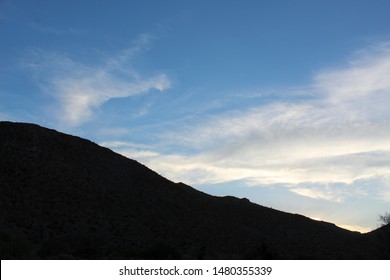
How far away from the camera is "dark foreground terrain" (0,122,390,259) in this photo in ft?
172

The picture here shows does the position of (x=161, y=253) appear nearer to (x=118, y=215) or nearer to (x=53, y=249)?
(x=53, y=249)

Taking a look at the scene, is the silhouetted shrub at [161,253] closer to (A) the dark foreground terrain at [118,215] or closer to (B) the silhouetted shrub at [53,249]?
(A) the dark foreground terrain at [118,215]

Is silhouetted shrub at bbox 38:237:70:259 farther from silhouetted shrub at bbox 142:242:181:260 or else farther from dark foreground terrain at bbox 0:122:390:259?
silhouetted shrub at bbox 142:242:181:260

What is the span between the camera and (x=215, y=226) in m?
71.4

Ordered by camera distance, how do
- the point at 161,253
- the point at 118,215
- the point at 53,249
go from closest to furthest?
1. the point at 161,253
2. the point at 53,249
3. the point at 118,215

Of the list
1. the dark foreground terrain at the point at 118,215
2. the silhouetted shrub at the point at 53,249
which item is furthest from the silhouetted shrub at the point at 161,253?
the silhouetted shrub at the point at 53,249

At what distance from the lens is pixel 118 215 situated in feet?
210

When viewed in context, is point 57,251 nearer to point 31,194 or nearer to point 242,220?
point 31,194

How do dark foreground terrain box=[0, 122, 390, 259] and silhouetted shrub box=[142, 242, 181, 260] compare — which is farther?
dark foreground terrain box=[0, 122, 390, 259]

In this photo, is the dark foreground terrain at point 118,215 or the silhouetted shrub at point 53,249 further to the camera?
the dark foreground terrain at point 118,215

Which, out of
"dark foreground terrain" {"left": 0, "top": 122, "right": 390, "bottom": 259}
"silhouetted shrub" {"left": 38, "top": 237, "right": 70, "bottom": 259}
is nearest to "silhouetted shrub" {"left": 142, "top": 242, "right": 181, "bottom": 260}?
"dark foreground terrain" {"left": 0, "top": 122, "right": 390, "bottom": 259}

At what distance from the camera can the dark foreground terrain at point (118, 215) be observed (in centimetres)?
5250

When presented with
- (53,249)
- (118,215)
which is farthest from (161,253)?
(118,215)

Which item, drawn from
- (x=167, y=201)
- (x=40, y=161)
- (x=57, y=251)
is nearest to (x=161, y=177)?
(x=167, y=201)
